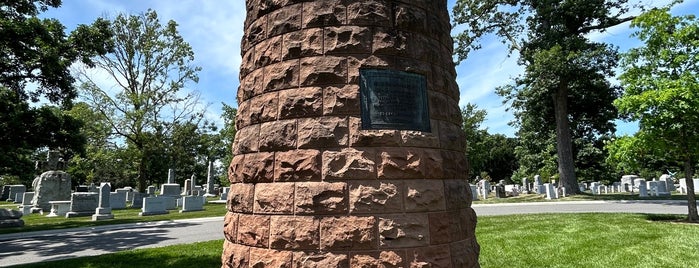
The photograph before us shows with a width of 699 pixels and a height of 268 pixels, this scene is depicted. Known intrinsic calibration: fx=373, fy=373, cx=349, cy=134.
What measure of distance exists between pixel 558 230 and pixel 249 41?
9.10m

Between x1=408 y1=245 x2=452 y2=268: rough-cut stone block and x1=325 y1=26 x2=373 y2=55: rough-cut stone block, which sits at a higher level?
x1=325 y1=26 x2=373 y2=55: rough-cut stone block

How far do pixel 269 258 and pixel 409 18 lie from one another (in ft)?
7.83

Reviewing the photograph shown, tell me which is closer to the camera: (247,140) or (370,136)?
(370,136)

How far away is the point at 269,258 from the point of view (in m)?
3.00

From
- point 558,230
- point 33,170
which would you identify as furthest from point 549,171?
point 33,170

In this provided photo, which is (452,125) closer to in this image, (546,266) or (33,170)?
(546,266)

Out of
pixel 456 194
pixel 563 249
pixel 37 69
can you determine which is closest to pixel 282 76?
pixel 456 194

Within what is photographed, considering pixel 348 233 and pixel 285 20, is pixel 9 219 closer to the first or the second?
pixel 285 20

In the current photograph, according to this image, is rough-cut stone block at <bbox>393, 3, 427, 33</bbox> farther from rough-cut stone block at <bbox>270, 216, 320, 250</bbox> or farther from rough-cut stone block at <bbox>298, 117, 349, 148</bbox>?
rough-cut stone block at <bbox>270, 216, 320, 250</bbox>

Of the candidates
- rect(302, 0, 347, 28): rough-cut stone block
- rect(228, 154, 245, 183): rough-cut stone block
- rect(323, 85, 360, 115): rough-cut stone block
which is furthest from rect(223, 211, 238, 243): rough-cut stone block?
rect(302, 0, 347, 28): rough-cut stone block

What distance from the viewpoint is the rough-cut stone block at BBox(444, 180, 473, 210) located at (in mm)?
3229

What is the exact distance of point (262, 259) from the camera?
120 inches

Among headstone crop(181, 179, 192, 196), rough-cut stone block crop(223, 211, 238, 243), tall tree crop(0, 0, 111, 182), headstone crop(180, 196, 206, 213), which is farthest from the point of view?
headstone crop(181, 179, 192, 196)

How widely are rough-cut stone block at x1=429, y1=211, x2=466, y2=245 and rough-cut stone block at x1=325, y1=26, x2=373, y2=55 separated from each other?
60.1 inches
